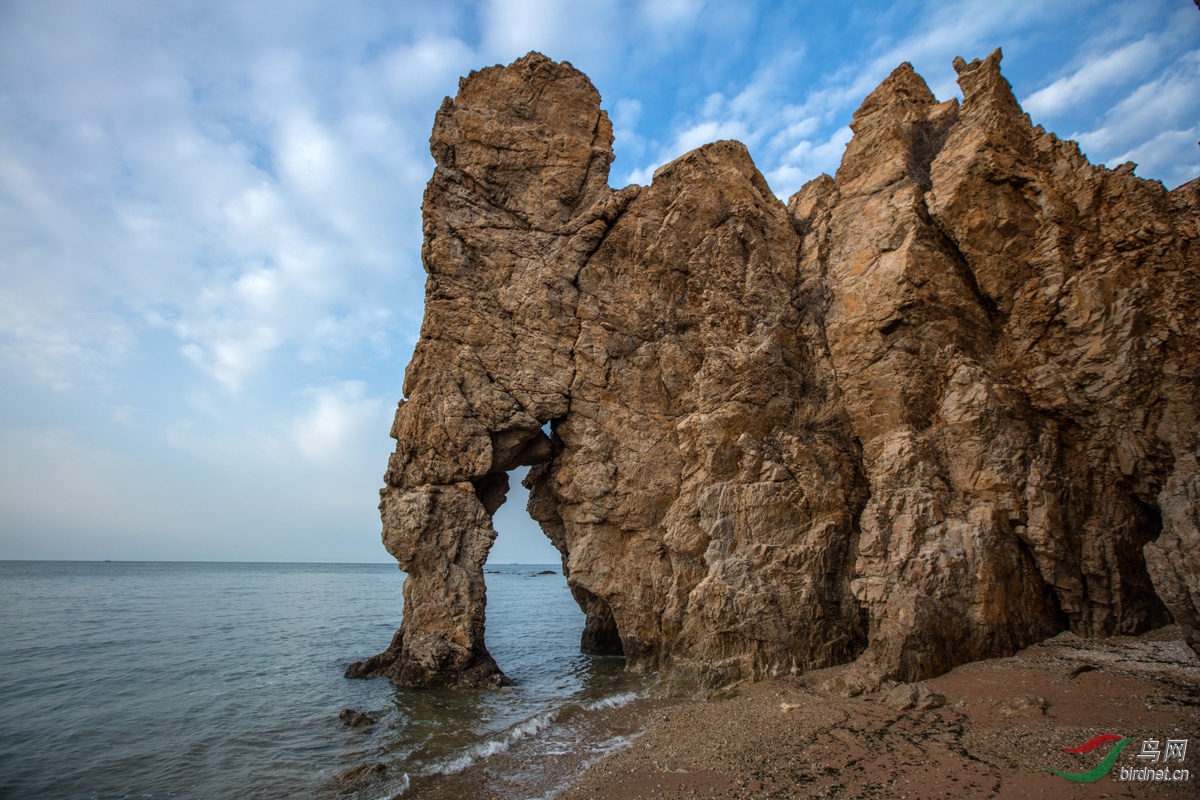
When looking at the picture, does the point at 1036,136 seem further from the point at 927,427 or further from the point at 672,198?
the point at 672,198

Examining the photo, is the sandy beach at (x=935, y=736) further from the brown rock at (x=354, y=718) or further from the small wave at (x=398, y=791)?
the brown rock at (x=354, y=718)

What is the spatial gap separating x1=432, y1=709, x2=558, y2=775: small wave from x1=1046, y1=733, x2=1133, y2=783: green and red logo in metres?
9.43

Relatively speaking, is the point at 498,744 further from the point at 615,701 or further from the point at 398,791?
the point at 615,701

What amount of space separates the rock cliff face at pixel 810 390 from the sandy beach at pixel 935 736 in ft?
3.53

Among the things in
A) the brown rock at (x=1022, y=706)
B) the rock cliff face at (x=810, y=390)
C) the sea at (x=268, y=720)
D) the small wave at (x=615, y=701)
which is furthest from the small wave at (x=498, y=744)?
the brown rock at (x=1022, y=706)

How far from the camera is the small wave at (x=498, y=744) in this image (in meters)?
10.5

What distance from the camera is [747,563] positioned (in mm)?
13977

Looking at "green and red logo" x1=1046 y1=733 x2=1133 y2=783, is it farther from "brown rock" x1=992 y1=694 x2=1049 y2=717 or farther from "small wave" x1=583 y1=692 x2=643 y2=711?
"small wave" x1=583 y1=692 x2=643 y2=711

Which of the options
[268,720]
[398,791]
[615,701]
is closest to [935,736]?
[615,701]

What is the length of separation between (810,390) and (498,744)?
12287 mm

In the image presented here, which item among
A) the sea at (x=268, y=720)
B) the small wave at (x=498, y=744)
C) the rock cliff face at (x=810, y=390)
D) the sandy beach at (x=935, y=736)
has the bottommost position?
the sea at (x=268, y=720)

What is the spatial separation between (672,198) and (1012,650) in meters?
15.4

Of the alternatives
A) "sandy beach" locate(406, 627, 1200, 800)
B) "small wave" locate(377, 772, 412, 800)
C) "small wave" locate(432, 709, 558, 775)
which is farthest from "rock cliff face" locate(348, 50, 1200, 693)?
"small wave" locate(377, 772, 412, 800)

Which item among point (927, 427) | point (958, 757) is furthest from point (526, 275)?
point (958, 757)
